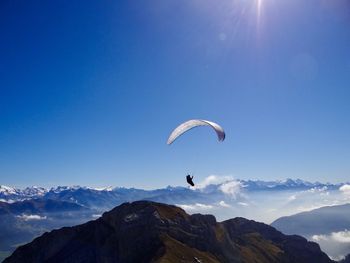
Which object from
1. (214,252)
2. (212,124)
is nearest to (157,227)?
(214,252)

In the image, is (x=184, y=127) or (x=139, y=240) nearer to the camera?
(x=184, y=127)

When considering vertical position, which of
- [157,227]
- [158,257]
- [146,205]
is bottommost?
[158,257]

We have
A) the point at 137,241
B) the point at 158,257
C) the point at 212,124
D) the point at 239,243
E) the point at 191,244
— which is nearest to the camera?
the point at 212,124

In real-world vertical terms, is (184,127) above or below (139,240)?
above

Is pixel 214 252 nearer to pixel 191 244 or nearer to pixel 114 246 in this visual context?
pixel 191 244

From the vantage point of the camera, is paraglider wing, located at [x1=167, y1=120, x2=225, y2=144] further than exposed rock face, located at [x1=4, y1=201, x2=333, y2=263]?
No

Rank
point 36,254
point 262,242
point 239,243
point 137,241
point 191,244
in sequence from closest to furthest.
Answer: point 137,241
point 191,244
point 36,254
point 239,243
point 262,242

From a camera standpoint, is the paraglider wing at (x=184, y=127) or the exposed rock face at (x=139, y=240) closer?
the paraglider wing at (x=184, y=127)

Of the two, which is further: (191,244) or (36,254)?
(36,254)
